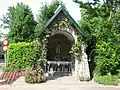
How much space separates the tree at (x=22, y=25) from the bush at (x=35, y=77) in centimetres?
1268

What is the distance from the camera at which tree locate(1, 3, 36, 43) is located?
28031mm

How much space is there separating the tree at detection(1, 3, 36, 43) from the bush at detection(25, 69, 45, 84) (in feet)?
41.6

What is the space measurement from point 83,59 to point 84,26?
464cm

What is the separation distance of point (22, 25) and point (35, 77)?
1540 cm

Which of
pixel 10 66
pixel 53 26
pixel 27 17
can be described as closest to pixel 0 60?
pixel 27 17

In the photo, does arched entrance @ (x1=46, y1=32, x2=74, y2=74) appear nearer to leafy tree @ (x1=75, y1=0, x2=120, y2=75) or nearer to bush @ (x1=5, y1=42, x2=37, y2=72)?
bush @ (x1=5, y1=42, x2=37, y2=72)

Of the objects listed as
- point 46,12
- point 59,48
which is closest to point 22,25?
point 46,12

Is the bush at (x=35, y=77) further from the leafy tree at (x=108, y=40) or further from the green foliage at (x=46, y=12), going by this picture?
the green foliage at (x=46, y=12)

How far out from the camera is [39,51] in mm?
15328

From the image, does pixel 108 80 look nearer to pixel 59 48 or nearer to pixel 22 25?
pixel 59 48

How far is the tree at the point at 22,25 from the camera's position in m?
28.0

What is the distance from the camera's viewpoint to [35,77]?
14.2 meters

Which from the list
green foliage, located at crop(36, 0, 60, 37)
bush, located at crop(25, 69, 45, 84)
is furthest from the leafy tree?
green foliage, located at crop(36, 0, 60, 37)

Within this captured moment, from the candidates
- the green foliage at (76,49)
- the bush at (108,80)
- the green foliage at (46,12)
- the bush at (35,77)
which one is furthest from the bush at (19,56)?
the green foliage at (46,12)
